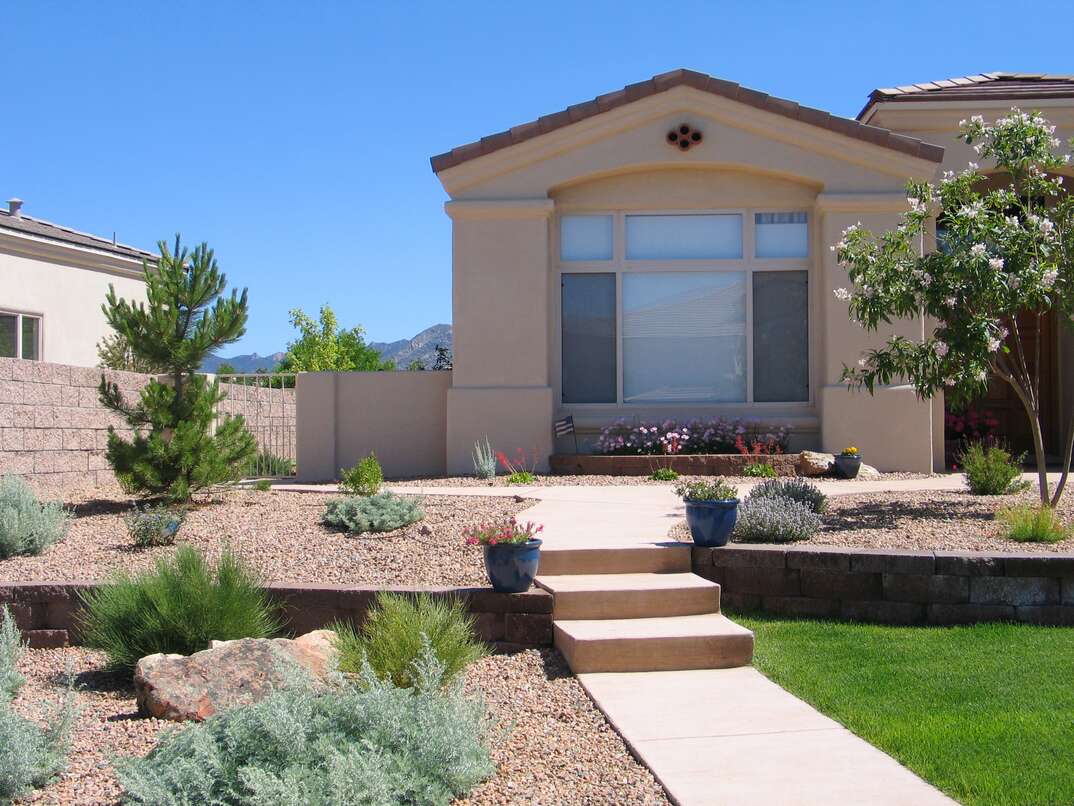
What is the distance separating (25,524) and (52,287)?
11.6 m

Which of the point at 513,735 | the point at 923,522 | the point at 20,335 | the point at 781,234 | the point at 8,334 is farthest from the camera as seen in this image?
the point at 20,335

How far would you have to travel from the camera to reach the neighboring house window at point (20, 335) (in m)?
17.8

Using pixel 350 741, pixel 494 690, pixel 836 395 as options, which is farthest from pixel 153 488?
pixel 836 395

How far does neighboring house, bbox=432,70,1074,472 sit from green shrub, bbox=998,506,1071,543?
18.4 feet

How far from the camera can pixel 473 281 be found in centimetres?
1409

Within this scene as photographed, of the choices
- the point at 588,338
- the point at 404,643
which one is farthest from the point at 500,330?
the point at 404,643

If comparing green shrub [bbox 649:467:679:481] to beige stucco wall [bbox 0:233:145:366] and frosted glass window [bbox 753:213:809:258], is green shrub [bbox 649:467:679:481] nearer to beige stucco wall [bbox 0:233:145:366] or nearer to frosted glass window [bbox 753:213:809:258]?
frosted glass window [bbox 753:213:809:258]

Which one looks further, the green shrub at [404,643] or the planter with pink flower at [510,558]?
the planter with pink flower at [510,558]

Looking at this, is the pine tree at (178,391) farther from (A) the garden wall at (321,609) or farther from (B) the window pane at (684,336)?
(B) the window pane at (684,336)

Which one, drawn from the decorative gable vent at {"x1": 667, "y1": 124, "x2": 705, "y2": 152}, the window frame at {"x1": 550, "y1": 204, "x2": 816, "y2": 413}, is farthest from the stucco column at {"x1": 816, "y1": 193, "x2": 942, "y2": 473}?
the decorative gable vent at {"x1": 667, "y1": 124, "x2": 705, "y2": 152}

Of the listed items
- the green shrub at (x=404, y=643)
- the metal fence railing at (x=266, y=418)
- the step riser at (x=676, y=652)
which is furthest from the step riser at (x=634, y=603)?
the metal fence railing at (x=266, y=418)

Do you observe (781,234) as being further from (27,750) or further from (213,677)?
(27,750)

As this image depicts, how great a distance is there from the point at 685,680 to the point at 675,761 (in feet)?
4.51

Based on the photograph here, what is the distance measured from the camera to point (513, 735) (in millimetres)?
5125
